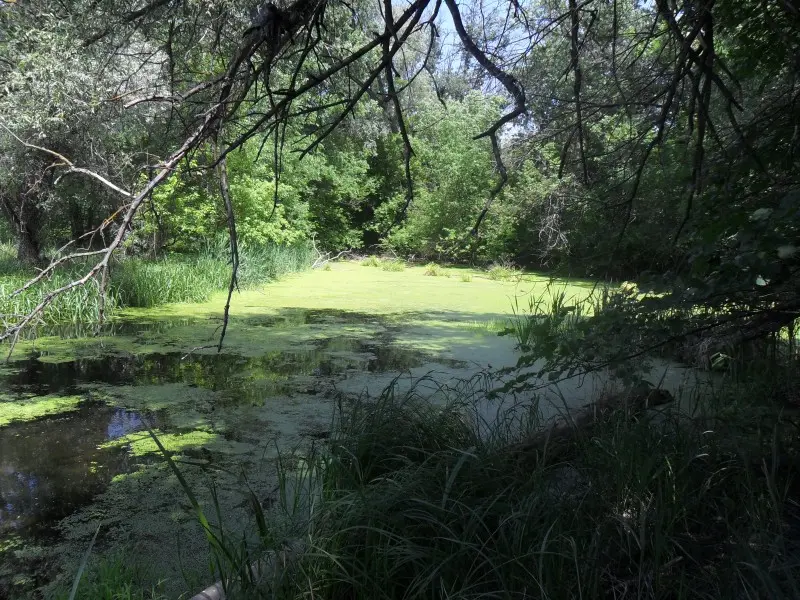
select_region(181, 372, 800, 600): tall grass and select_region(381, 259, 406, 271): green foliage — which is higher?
select_region(381, 259, 406, 271): green foliage

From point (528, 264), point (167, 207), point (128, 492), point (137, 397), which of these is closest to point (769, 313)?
point (128, 492)

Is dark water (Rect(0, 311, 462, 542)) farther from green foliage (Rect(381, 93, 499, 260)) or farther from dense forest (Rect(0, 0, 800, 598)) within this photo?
green foliage (Rect(381, 93, 499, 260))

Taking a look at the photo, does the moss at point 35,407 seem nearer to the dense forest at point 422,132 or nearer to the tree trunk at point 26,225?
the dense forest at point 422,132

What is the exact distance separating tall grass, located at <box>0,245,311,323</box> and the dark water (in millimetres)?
636

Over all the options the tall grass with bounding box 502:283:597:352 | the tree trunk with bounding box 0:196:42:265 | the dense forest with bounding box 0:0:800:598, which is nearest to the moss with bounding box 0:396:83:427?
the dense forest with bounding box 0:0:800:598

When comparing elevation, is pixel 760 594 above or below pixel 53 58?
below

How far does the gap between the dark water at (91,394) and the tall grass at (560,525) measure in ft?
3.15

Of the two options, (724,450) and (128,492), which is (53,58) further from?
(724,450)

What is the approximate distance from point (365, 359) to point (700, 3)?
329cm

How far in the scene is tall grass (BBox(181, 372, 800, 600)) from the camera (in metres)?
1.38

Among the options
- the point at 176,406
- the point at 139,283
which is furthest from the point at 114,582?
the point at 139,283

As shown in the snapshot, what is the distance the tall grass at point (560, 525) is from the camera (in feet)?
4.53

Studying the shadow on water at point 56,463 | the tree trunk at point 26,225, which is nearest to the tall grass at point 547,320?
the shadow on water at point 56,463

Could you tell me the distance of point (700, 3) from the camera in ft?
5.34
